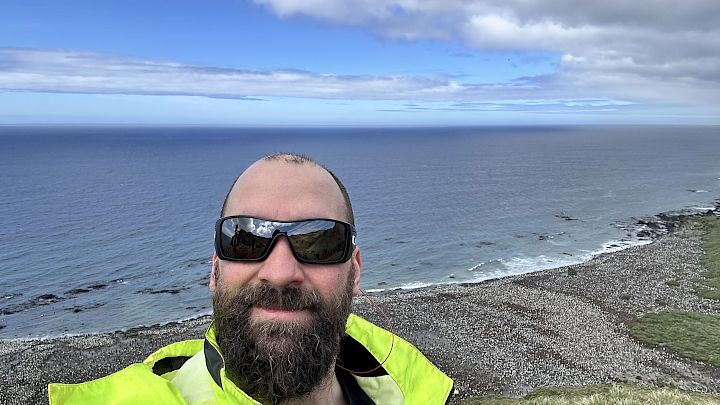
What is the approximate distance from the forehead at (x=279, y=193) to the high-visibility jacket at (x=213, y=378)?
0.85 m

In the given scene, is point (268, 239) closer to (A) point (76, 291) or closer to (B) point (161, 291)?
(B) point (161, 291)

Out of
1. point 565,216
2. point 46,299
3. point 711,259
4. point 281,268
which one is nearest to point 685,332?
point 711,259

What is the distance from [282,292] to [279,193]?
2.26ft

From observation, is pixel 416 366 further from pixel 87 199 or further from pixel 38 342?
pixel 87 199

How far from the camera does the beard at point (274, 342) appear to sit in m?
2.72

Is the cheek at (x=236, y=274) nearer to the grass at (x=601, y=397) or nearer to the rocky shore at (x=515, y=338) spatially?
the grass at (x=601, y=397)

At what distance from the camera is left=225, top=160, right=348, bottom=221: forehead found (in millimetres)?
3145

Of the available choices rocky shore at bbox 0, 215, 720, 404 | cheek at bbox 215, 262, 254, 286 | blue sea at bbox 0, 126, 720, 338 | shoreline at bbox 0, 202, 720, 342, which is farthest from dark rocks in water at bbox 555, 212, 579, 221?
cheek at bbox 215, 262, 254, 286

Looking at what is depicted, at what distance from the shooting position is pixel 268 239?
3.09 metres

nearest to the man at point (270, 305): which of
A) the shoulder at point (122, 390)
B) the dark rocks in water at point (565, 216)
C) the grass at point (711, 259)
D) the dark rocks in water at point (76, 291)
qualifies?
the shoulder at point (122, 390)

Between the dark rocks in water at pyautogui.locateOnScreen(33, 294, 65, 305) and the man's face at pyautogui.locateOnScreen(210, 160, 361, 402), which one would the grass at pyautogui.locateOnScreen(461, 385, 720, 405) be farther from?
the dark rocks in water at pyautogui.locateOnScreen(33, 294, 65, 305)

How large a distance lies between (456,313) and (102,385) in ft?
109

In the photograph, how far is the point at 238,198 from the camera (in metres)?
3.20

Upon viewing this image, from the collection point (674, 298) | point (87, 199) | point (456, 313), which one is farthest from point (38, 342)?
point (87, 199)
